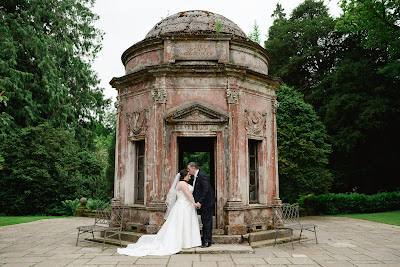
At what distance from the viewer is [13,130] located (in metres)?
19.5

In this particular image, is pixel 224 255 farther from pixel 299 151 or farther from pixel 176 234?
pixel 299 151

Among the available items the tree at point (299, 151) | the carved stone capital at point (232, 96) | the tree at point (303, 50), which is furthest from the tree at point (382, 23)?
the carved stone capital at point (232, 96)

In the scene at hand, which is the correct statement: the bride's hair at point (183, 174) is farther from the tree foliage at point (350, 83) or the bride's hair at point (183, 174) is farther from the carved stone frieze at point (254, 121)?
the tree foliage at point (350, 83)

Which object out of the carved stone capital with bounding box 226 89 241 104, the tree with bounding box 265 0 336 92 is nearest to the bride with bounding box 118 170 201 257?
the carved stone capital with bounding box 226 89 241 104

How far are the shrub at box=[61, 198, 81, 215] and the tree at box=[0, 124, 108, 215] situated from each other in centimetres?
50

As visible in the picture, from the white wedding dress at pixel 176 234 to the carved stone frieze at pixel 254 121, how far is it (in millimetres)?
2547

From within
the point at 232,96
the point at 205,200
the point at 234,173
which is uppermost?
the point at 232,96

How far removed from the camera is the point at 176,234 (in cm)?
707

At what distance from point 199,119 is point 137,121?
185 cm

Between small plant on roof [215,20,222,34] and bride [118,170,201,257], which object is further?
small plant on roof [215,20,222,34]

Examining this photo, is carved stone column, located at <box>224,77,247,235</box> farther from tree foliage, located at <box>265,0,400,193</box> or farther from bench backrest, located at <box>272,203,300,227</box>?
tree foliage, located at <box>265,0,400,193</box>

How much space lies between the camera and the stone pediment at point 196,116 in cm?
829

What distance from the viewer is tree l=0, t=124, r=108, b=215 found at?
17.9 m

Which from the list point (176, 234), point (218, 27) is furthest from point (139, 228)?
point (218, 27)
